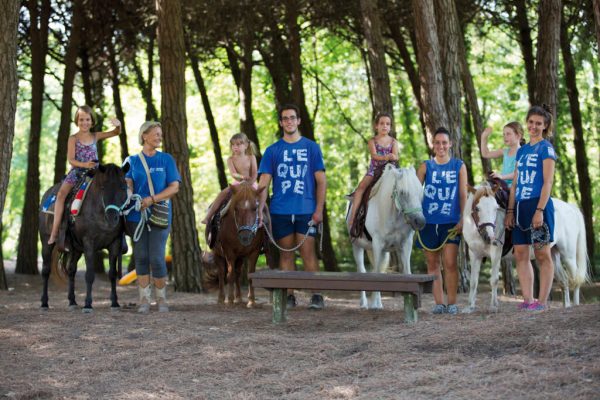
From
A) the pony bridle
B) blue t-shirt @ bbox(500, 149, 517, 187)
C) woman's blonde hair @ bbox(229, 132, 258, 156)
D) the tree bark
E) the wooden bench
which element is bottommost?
the wooden bench

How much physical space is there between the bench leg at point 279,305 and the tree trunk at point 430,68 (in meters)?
5.52

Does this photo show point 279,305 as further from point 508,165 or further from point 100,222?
point 508,165

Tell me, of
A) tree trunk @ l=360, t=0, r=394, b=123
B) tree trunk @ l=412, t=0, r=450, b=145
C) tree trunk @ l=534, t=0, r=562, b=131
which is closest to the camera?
tree trunk @ l=412, t=0, r=450, b=145

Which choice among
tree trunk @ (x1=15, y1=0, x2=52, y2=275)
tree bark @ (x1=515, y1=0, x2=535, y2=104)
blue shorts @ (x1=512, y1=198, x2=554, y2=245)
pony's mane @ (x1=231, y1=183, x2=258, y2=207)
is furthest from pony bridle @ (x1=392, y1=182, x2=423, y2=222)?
tree trunk @ (x1=15, y1=0, x2=52, y2=275)

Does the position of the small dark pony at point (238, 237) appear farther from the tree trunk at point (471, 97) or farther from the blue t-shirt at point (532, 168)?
the tree trunk at point (471, 97)

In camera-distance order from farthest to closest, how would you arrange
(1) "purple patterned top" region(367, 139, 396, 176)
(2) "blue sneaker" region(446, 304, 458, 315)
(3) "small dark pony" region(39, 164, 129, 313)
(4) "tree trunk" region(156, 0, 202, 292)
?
(4) "tree trunk" region(156, 0, 202, 292)
(1) "purple patterned top" region(367, 139, 396, 176)
(3) "small dark pony" region(39, 164, 129, 313)
(2) "blue sneaker" region(446, 304, 458, 315)

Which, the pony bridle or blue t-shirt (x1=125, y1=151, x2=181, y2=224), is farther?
blue t-shirt (x1=125, y1=151, x2=181, y2=224)

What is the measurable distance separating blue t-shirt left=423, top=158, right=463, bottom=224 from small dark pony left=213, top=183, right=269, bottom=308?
2.14 metres

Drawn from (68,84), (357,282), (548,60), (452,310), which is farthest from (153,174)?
(68,84)

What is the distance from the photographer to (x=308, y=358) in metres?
7.80

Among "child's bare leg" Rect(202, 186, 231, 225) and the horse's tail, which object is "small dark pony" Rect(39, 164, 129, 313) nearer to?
"child's bare leg" Rect(202, 186, 231, 225)

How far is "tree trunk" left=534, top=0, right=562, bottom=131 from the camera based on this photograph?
15.1 m

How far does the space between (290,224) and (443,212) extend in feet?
6.61

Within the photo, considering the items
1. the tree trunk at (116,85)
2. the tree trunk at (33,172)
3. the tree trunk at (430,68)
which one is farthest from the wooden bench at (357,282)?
the tree trunk at (116,85)
